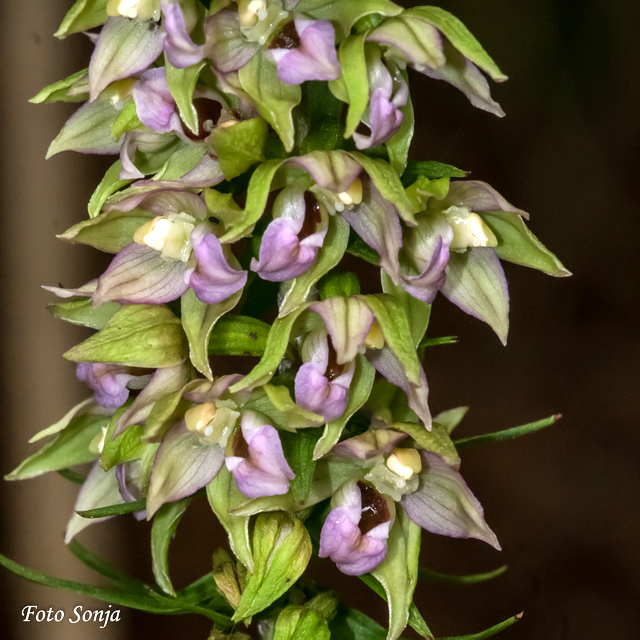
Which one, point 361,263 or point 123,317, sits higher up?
point 123,317

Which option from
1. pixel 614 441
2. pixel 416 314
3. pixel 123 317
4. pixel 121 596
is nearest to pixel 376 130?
pixel 416 314

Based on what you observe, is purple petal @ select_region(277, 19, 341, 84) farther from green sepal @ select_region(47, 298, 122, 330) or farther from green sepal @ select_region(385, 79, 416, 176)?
green sepal @ select_region(47, 298, 122, 330)

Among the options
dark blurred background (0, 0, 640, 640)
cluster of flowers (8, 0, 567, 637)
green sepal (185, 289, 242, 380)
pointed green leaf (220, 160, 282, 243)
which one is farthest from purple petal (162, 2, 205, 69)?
dark blurred background (0, 0, 640, 640)

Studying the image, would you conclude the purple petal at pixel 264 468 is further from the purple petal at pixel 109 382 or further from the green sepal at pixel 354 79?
the green sepal at pixel 354 79

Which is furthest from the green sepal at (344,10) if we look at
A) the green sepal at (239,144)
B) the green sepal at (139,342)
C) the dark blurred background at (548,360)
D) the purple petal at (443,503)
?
the dark blurred background at (548,360)

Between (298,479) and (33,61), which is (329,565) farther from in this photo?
(33,61)

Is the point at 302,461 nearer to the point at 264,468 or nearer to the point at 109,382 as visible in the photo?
the point at 264,468
